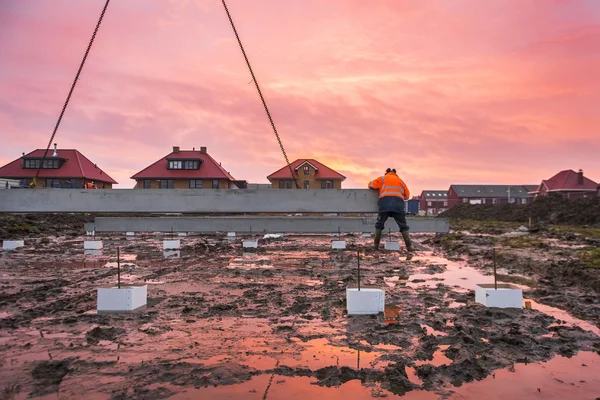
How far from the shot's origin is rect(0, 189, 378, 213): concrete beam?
7910mm

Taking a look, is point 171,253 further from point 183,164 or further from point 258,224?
point 183,164

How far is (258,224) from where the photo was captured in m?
16.1

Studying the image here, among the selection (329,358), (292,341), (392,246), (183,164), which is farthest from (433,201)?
(329,358)

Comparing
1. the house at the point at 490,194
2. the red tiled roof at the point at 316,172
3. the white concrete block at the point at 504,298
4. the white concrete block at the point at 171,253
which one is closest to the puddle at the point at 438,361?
the white concrete block at the point at 504,298

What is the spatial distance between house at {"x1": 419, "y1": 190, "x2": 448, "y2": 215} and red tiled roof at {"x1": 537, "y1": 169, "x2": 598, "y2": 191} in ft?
104

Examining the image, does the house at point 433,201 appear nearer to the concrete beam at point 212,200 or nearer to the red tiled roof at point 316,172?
the red tiled roof at point 316,172

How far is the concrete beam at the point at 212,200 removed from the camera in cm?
791

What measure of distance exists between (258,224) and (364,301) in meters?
11.0

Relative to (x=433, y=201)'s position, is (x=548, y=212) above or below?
below

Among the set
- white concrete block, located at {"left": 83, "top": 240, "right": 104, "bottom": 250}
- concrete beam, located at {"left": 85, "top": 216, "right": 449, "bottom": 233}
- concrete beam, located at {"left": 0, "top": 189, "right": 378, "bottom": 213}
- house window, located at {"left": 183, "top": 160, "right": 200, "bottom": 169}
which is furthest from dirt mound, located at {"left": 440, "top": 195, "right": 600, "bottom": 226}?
house window, located at {"left": 183, "top": 160, "right": 200, "bottom": 169}

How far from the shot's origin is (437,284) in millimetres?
7582

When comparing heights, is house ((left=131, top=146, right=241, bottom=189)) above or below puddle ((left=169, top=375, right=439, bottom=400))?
above

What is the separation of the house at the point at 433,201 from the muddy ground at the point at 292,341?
98.2m

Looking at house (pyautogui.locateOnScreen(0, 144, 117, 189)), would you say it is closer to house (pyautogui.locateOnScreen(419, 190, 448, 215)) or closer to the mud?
the mud
